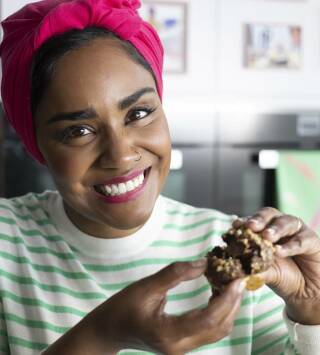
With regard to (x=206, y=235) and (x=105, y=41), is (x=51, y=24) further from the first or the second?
(x=206, y=235)

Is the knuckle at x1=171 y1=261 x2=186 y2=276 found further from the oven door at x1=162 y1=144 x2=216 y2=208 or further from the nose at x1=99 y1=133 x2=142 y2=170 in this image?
the oven door at x1=162 y1=144 x2=216 y2=208

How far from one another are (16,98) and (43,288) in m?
0.31

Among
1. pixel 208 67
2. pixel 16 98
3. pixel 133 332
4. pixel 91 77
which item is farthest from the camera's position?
pixel 208 67

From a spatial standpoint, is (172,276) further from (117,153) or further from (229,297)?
(117,153)

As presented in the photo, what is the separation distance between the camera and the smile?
35.8 inches

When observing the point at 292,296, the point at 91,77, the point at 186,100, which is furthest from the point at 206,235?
the point at 186,100

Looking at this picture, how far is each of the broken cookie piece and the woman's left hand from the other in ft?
0.05

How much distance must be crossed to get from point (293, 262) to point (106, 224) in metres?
0.28

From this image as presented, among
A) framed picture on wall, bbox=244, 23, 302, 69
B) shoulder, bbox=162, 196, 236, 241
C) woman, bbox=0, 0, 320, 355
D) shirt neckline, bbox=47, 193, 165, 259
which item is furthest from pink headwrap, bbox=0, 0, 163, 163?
framed picture on wall, bbox=244, 23, 302, 69

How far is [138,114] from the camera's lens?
3.02ft

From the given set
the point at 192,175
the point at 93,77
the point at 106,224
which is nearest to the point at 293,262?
the point at 106,224

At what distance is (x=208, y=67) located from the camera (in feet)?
6.03

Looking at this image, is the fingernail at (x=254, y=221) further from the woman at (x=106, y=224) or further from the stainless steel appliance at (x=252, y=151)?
the stainless steel appliance at (x=252, y=151)

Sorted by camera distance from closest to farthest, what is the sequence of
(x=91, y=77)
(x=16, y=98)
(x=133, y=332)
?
(x=133, y=332) < (x=91, y=77) < (x=16, y=98)
